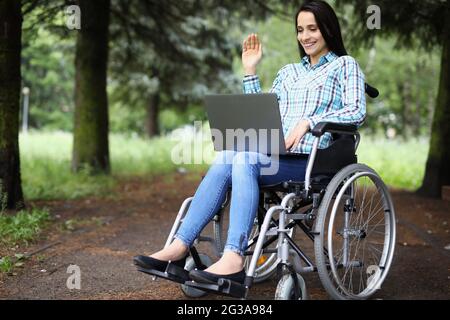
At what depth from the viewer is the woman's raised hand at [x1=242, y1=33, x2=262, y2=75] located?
324cm

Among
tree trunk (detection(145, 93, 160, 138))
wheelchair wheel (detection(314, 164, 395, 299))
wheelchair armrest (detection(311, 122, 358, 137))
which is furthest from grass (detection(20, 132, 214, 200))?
wheelchair armrest (detection(311, 122, 358, 137))

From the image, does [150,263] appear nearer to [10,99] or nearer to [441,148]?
[10,99]

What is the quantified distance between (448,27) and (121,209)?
4.08 m

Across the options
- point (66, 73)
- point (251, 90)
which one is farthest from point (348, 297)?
point (66, 73)

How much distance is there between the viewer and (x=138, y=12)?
917cm

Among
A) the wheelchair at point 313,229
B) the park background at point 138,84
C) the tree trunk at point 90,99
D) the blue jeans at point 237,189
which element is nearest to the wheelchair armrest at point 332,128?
the wheelchair at point 313,229

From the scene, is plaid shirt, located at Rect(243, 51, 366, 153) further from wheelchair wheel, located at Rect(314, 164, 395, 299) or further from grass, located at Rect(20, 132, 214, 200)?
grass, located at Rect(20, 132, 214, 200)

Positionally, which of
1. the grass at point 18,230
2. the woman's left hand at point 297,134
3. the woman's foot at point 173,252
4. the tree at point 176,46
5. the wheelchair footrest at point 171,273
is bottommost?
the grass at point 18,230

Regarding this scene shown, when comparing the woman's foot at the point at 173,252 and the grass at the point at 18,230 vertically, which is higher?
the woman's foot at the point at 173,252

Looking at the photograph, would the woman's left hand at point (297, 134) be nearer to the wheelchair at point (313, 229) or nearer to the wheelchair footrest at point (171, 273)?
the wheelchair at point (313, 229)

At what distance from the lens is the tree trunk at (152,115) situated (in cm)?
1634

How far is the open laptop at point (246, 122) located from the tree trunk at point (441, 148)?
4.80 meters

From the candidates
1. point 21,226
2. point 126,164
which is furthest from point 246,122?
point 126,164
